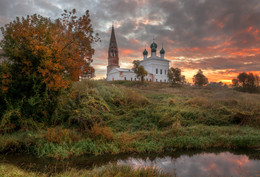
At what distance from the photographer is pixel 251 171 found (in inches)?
181

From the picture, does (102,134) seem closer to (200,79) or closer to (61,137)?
(61,137)

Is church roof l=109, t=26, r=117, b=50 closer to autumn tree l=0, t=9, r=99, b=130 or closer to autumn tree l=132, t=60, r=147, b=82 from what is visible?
autumn tree l=132, t=60, r=147, b=82

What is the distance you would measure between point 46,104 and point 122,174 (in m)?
5.31

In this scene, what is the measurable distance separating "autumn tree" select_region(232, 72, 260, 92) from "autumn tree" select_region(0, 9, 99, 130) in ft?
123

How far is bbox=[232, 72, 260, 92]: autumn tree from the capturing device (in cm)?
3416

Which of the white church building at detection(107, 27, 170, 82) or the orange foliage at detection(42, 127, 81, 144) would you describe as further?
the white church building at detection(107, 27, 170, 82)

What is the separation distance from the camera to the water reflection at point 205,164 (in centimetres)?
454

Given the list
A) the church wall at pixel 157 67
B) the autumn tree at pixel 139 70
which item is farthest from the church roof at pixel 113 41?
the autumn tree at pixel 139 70

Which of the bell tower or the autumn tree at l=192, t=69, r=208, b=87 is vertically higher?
the bell tower

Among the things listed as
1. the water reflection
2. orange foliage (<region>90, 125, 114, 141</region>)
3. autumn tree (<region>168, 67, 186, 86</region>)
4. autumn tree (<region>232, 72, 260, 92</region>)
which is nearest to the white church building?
autumn tree (<region>168, 67, 186, 86</region>)

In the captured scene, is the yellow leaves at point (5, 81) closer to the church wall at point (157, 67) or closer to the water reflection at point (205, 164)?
the water reflection at point (205, 164)

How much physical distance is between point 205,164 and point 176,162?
2.79 ft

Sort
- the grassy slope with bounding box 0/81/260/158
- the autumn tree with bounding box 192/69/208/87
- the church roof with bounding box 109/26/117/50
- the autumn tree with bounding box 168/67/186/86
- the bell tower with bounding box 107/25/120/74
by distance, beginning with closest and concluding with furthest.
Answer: the grassy slope with bounding box 0/81/260/158
the autumn tree with bounding box 168/67/186/86
the autumn tree with bounding box 192/69/208/87
the church roof with bounding box 109/26/117/50
the bell tower with bounding box 107/25/120/74

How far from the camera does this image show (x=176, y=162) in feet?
16.7
